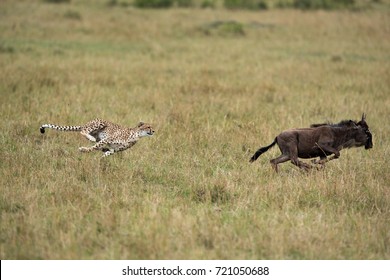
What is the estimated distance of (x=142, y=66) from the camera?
55.3ft

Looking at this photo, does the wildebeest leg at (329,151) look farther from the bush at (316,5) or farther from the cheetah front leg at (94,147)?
the bush at (316,5)

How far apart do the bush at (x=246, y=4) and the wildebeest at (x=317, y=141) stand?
74.9 feet

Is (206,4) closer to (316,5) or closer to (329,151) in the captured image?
(316,5)

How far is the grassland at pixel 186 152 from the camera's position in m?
5.94

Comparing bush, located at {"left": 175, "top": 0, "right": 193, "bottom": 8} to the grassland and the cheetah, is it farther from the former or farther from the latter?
the cheetah

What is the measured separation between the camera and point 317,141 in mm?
8180

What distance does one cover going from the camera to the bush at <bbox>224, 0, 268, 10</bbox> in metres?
30.5

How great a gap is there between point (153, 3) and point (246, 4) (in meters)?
4.47

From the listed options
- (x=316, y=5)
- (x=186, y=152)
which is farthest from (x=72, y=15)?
(x=186, y=152)

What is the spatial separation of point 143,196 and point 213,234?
4.53 ft

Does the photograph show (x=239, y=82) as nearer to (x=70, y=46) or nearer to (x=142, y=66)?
(x=142, y=66)

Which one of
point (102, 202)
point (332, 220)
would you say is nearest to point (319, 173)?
point (332, 220)

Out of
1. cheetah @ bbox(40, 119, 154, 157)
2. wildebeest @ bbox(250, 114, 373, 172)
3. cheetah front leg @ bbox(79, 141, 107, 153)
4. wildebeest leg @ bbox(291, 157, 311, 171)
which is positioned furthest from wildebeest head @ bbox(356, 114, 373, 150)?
cheetah front leg @ bbox(79, 141, 107, 153)
